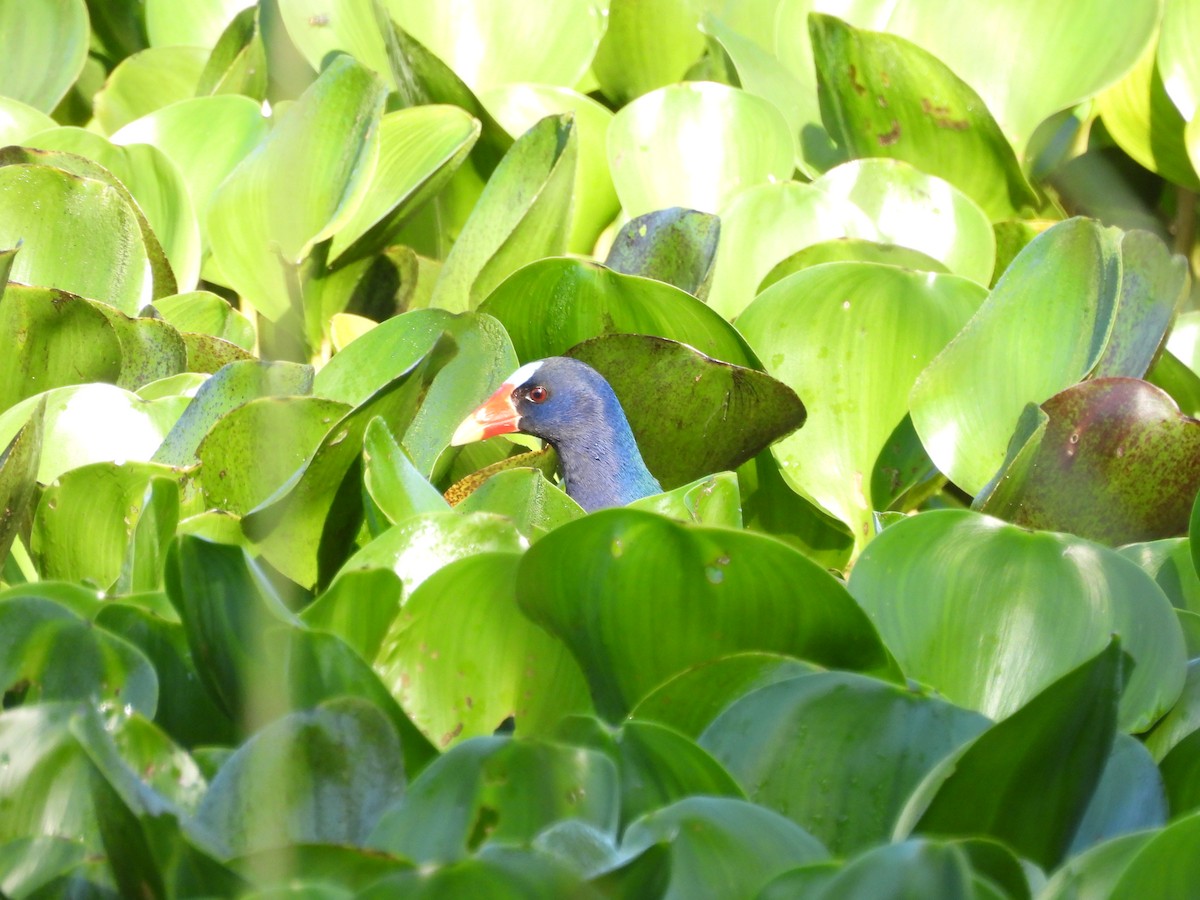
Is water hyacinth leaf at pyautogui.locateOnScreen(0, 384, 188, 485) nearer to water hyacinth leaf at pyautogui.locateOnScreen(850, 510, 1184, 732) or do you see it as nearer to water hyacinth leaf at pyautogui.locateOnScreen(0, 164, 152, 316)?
water hyacinth leaf at pyautogui.locateOnScreen(0, 164, 152, 316)

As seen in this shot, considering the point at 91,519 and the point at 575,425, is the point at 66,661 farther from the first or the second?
the point at 575,425

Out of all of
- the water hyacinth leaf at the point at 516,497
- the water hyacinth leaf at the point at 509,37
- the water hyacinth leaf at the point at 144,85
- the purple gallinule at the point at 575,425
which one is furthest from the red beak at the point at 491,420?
the water hyacinth leaf at the point at 144,85

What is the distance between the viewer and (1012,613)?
1.10 m

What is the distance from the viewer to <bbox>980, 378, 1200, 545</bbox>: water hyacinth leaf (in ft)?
5.06

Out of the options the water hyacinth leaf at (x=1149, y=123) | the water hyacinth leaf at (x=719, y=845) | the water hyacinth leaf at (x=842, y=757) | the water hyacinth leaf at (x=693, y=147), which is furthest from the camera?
the water hyacinth leaf at (x=1149, y=123)

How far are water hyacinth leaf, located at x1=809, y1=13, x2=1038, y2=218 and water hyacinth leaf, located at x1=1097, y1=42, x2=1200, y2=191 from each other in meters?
0.24

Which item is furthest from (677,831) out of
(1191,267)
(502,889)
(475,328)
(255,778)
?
(1191,267)

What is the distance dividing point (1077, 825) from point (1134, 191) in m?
1.99

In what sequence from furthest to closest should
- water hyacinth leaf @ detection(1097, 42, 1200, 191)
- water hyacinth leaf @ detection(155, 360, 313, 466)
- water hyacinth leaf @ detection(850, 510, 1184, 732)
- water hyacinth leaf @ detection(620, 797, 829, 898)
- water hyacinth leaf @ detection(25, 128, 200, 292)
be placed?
1. water hyacinth leaf @ detection(1097, 42, 1200, 191)
2. water hyacinth leaf @ detection(25, 128, 200, 292)
3. water hyacinth leaf @ detection(155, 360, 313, 466)
4. water hyacinth leaf @ detection(850, 510, 1184, 732)
5. water hyacinth leaf @ detection(620, 797, 829, 898)

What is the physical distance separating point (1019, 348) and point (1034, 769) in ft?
2.92

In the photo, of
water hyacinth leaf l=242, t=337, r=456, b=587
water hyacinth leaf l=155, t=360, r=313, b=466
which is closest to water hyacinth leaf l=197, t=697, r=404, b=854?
water hyacinth leaf l=242, t=337, r=456, b=587

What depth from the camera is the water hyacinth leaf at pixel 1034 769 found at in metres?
0.85

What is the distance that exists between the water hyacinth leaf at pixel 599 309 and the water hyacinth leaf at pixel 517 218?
0.11 metres

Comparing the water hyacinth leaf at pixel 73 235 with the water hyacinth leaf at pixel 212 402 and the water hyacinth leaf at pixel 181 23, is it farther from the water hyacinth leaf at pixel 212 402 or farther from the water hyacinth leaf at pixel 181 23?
the water hyacinth leaf at pixel 181 23
